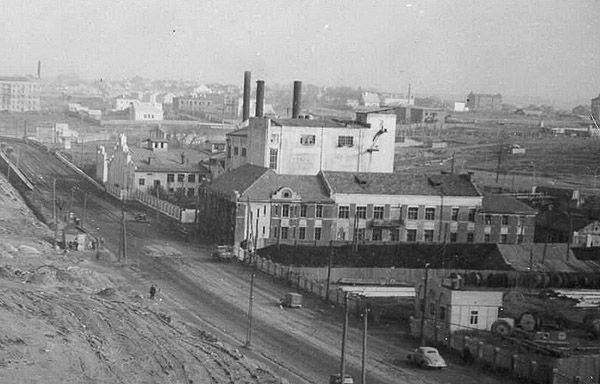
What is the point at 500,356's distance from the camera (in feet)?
41.3

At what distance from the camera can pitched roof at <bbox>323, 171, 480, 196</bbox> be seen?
964 inches

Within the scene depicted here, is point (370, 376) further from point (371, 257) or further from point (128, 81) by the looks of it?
point (128, 81)

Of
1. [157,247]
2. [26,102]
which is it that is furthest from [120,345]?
[26,102]

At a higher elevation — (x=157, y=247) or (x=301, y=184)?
(x=301, y=184)

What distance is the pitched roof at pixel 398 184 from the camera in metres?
24.5

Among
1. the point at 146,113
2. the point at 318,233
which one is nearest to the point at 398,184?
the point at 318,233

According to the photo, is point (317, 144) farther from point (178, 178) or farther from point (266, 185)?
point (266, 185)

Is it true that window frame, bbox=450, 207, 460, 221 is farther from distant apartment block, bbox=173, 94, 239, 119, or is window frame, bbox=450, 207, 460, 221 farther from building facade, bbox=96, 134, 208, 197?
distant apartment block, bbox=173, 94, 239, 119

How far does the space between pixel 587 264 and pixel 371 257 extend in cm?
503

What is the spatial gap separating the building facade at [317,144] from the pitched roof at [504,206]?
16.8ft

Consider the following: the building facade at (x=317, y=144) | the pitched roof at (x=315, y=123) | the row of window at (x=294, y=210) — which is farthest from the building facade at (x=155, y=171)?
the row of window at (x=294, y=210)

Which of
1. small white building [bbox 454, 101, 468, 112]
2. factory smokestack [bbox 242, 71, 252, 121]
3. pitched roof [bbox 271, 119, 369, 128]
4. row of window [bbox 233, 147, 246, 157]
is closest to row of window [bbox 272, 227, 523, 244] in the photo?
pitched roof [bbox 271, 119, 369, 128]

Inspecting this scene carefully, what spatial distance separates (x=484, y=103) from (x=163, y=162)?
35828 mm

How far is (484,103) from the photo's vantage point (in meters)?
64.4
